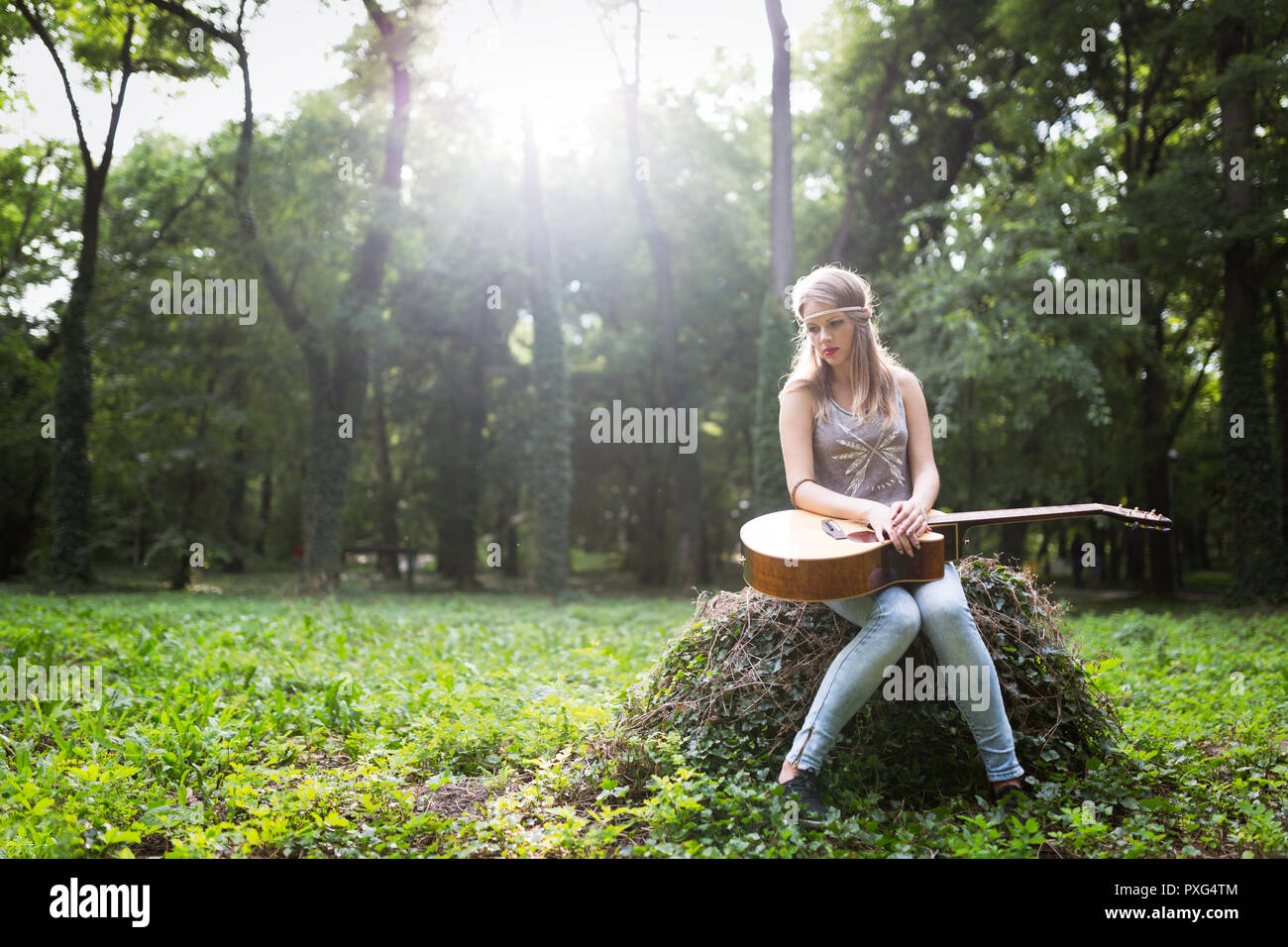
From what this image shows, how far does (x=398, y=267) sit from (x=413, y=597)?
7.07 meters

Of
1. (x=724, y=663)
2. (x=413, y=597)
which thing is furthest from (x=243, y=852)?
(x=413, y=597)

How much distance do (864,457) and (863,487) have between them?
0.13 metres

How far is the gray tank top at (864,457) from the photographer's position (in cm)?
362

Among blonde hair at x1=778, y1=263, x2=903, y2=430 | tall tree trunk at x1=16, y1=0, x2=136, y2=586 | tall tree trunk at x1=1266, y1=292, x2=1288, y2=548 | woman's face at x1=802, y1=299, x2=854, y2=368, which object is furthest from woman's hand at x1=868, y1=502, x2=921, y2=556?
tall tree trunk at x1=1266, y1=292, x2=1288, y2=548

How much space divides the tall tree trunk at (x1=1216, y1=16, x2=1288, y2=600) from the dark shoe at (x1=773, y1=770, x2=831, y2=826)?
12.8 metres

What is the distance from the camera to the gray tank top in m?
3.62

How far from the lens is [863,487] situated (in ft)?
11.9

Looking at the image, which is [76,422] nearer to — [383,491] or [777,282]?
[383,491]

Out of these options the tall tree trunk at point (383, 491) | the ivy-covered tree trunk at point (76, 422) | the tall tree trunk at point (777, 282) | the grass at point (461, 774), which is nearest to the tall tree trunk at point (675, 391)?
the tall tree trunk at point (777, 282)

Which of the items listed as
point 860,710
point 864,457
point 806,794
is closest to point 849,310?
point 864,457

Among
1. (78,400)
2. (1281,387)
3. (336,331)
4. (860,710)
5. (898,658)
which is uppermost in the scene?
(336,331)

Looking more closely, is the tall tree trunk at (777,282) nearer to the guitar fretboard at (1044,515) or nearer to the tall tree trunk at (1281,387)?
the tall tree trunk at (1281,387)
